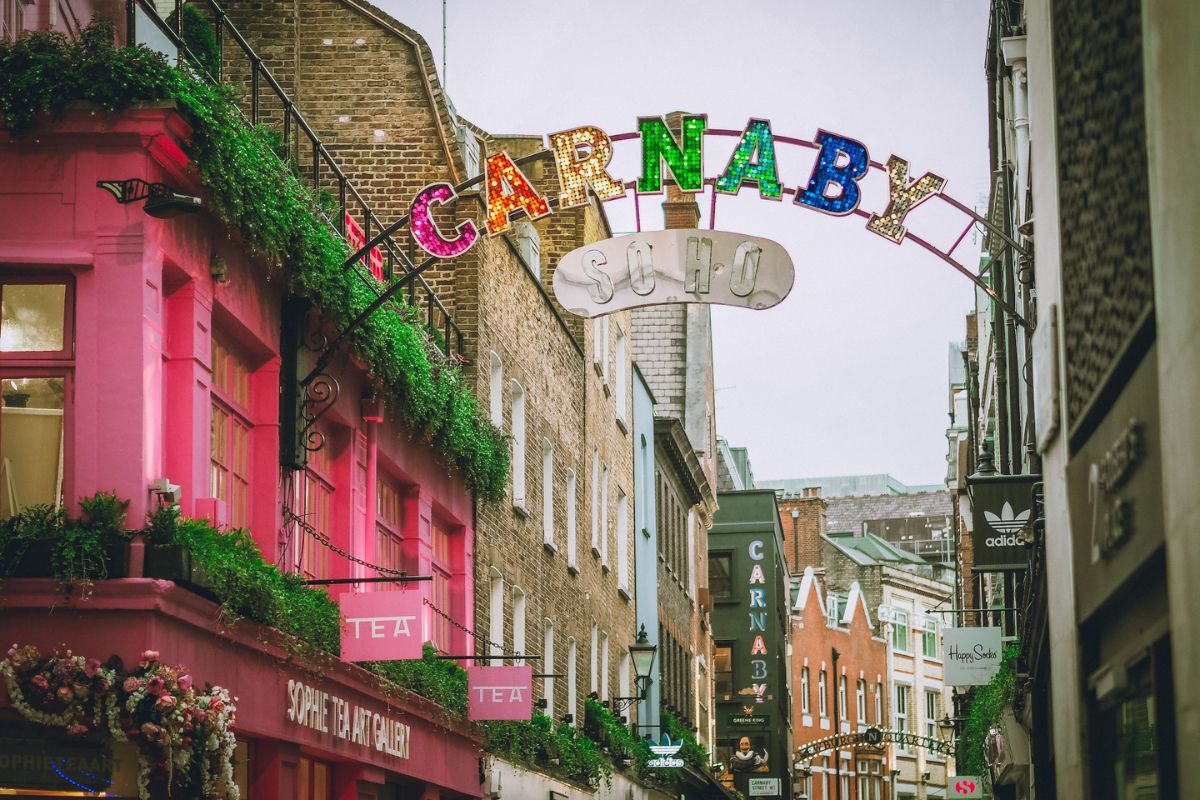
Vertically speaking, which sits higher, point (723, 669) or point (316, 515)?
point (723, 669)

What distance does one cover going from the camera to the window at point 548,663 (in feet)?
89.0

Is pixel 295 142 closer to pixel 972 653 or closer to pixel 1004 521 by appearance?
pixel 1004 521

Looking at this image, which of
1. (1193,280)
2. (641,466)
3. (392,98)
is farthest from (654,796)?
(1193,280)

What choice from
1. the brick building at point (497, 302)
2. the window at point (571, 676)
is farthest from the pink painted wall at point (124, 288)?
the window at point (571, 676)

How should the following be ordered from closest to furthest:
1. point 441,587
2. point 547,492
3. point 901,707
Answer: point 441,587 → point 547,492 → point 901,707

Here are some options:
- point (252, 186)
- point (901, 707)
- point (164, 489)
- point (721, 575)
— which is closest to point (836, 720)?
point (901, 707)

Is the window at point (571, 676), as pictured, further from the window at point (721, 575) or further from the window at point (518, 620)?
the window at point (721, 575)

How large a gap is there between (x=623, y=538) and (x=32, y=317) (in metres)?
25.4

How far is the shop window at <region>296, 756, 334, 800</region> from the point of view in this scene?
1648cm

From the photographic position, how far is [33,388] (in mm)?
12469

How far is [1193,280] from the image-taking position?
7203 mm

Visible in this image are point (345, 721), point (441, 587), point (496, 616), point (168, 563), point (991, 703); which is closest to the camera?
point (168, 563)

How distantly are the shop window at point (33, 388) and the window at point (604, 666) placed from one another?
849 inches

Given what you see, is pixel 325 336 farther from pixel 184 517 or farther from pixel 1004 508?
pixel 1004 508
